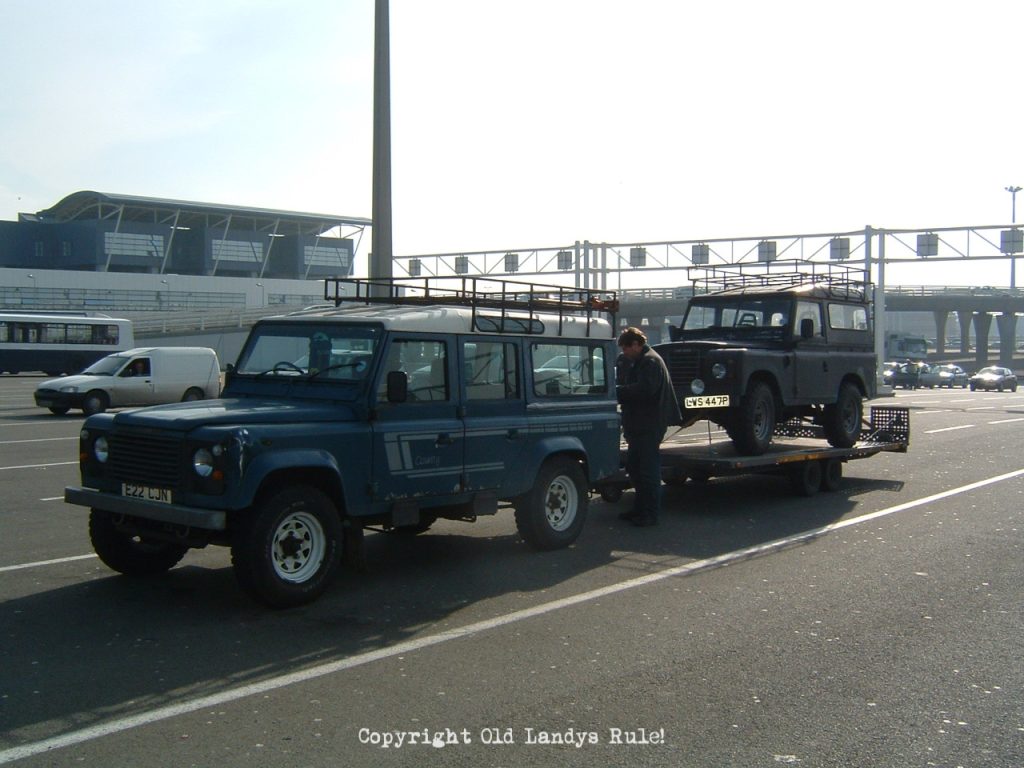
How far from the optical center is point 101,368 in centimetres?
2752

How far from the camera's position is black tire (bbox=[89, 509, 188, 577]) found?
26.0ft

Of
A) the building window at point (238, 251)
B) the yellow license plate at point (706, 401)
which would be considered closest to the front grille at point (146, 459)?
the yellow license plate at point (706, 401)

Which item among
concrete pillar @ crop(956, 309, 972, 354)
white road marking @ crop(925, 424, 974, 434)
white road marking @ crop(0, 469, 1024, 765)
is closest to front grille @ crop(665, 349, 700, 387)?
white road marking @ crop(0, 469, 1024, 765)

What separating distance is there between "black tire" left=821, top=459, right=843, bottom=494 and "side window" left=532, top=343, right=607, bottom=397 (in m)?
4.63

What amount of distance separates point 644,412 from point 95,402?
65.7 ft

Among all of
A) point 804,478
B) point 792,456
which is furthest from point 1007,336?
point 792,456

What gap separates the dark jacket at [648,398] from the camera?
1046 cm

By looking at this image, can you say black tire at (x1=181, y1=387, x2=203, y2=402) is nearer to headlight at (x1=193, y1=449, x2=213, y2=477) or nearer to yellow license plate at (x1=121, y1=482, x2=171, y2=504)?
yellow license plate at (x1=121, y1=482, x2=171, y2=504)

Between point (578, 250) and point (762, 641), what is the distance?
4081cm

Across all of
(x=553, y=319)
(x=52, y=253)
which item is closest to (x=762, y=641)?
(x=553, y=319)

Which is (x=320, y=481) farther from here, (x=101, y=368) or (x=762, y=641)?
(x=101, y=368)

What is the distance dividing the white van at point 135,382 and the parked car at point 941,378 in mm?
43561

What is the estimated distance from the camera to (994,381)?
52.1m

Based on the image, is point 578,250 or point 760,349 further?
point 578,250
